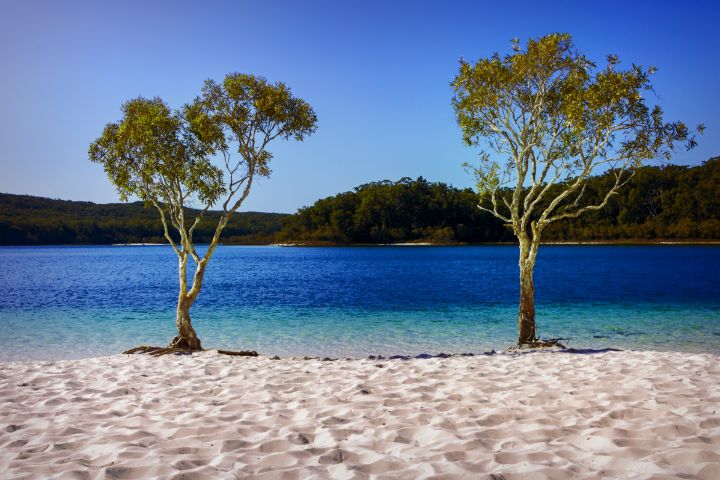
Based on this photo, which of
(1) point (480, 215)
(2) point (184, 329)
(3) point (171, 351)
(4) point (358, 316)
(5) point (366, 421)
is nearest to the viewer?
(5) point (366, 421)

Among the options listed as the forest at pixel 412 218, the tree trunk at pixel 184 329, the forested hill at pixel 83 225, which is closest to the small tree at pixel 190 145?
the tree trunk at pixel 184 329

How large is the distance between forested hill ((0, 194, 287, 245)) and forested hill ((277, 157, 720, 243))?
2237 cm

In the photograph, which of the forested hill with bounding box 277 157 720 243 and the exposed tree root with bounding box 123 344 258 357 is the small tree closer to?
the exposed tree root with bounding box 123 344 258 357

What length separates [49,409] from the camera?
7039mm

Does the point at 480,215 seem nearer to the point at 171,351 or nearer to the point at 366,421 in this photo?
the point at 171,351

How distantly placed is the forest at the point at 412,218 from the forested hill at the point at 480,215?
21 cm

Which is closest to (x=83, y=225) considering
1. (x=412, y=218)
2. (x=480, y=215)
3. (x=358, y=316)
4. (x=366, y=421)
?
(x=412, y=218)

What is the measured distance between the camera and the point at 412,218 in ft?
471

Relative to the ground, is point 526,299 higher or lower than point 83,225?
lower

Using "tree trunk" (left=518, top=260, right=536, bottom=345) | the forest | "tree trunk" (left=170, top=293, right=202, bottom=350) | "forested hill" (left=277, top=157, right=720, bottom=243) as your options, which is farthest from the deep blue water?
the forest

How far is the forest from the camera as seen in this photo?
110 meters

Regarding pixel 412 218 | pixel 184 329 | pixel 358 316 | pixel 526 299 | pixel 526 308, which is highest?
pixel 412 218

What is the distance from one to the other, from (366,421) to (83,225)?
6232 inches

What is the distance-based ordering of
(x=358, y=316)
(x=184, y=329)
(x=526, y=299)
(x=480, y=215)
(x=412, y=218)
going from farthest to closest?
1. (x=412, y=218)
2. (x=480, y=215)
3. (x=358, y=316)
4. (x=526, y=299)
5. (x=184, y=329)
